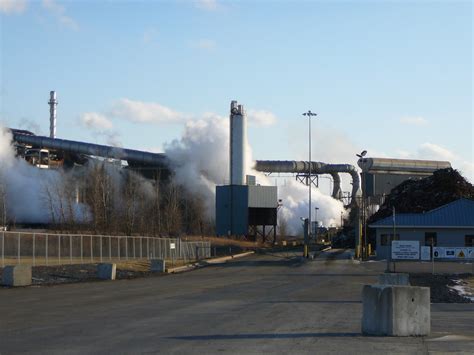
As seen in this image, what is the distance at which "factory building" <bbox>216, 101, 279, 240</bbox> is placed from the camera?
8762 centimetres

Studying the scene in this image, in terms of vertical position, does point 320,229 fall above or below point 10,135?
below

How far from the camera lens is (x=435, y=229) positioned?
62312mm

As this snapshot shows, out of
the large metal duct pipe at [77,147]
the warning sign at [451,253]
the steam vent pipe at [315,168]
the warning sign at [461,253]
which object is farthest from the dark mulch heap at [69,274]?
the steam vent pipe at [315,168]

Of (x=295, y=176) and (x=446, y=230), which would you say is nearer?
(x=446, y=230)

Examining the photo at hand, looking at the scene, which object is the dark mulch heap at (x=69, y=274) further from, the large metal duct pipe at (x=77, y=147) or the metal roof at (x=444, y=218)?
the large metal duct pipe at (x=77, y=147)

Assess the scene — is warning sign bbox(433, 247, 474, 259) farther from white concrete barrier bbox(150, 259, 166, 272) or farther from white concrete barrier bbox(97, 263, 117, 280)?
white concrete barrier bbox(97, 263, 117, 280)

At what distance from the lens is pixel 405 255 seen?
4272cm

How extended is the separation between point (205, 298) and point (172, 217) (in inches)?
2414

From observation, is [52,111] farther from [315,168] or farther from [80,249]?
[80,249]

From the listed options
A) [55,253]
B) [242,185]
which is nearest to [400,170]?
[242,185]

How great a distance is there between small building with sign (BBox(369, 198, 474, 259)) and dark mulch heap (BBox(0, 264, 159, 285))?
87.1 feet

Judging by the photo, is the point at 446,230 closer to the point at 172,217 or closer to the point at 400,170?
the point at 172,217

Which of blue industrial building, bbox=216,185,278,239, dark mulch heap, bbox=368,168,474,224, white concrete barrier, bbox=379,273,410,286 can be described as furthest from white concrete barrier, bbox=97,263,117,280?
blue industrial building, bbox=216,185,278,239

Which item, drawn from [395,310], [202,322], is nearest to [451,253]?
[202,322]
